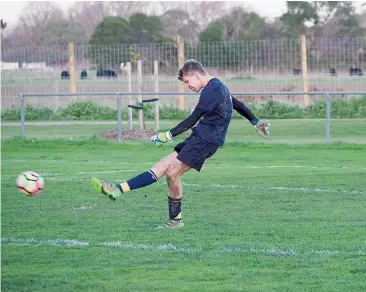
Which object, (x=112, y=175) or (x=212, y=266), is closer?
(x=212, y=266)

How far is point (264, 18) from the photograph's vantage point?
5028cm

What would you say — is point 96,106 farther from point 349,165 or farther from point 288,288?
point 288,288

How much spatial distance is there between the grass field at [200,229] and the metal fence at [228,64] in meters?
10.5

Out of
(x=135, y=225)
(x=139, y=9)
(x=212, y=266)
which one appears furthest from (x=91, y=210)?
(x=139, y=9)

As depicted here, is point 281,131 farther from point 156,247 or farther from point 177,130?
point 156,247

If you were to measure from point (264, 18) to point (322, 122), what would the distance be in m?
26.4

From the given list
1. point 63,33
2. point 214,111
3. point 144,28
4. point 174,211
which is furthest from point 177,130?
point 63,33

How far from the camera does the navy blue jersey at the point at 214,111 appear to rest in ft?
32.0

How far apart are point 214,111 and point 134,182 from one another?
1136 millimetres

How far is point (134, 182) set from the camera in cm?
973

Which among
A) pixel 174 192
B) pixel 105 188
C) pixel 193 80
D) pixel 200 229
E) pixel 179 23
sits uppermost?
pixel 179 23

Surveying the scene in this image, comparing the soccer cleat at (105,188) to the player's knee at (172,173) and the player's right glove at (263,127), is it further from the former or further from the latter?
the player's right glove at (263,127)

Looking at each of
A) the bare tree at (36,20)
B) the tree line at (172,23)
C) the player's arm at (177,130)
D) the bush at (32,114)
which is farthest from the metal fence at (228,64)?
the player's arm at (177,130)

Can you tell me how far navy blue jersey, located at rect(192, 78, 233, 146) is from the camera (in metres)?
9.77
